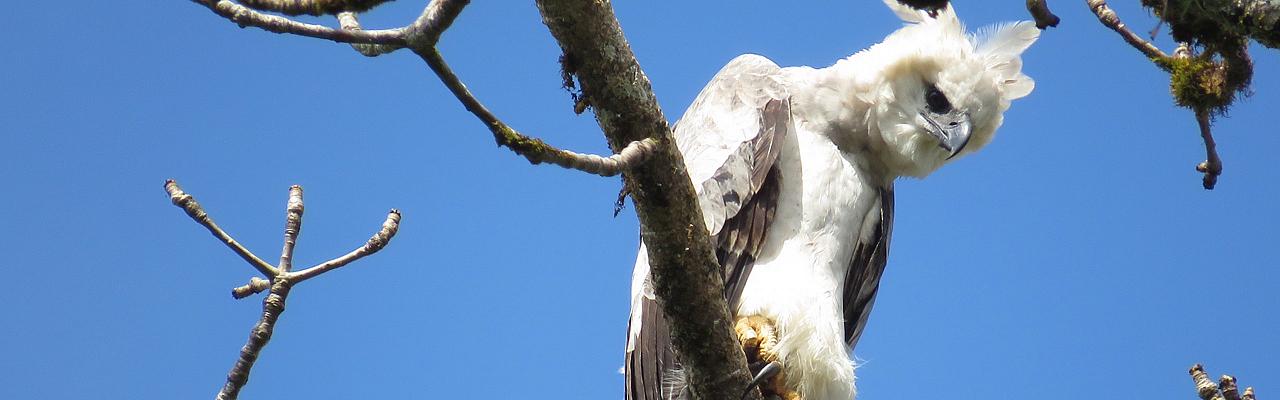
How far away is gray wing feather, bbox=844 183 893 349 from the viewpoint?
6871 mm

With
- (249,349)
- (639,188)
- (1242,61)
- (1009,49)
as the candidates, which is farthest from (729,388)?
(1009,49)

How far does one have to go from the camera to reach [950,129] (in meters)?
6.66

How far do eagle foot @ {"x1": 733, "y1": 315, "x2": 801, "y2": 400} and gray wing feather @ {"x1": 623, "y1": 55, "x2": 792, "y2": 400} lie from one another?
23 centimetres

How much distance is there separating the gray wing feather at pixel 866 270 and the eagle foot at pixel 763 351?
1079mm

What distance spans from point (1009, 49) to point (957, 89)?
560 mm

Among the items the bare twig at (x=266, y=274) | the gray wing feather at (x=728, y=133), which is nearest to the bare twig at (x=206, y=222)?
the bare twig at (x=266, y=274)

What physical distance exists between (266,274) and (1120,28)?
3160 millimetres

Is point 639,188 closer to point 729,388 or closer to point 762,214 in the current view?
point 729,388

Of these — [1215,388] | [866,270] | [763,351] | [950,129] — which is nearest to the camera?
[1215,388]

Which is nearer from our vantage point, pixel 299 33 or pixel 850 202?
pixel 299 33

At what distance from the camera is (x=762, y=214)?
622cm

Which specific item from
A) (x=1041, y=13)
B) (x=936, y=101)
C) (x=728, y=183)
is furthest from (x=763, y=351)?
(x=1041, y=13)

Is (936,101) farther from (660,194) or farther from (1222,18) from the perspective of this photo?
(1222,18)

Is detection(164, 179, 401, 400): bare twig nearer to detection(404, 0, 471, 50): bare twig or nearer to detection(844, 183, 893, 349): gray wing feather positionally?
detection(404, 0, 471, 50): bare twig
